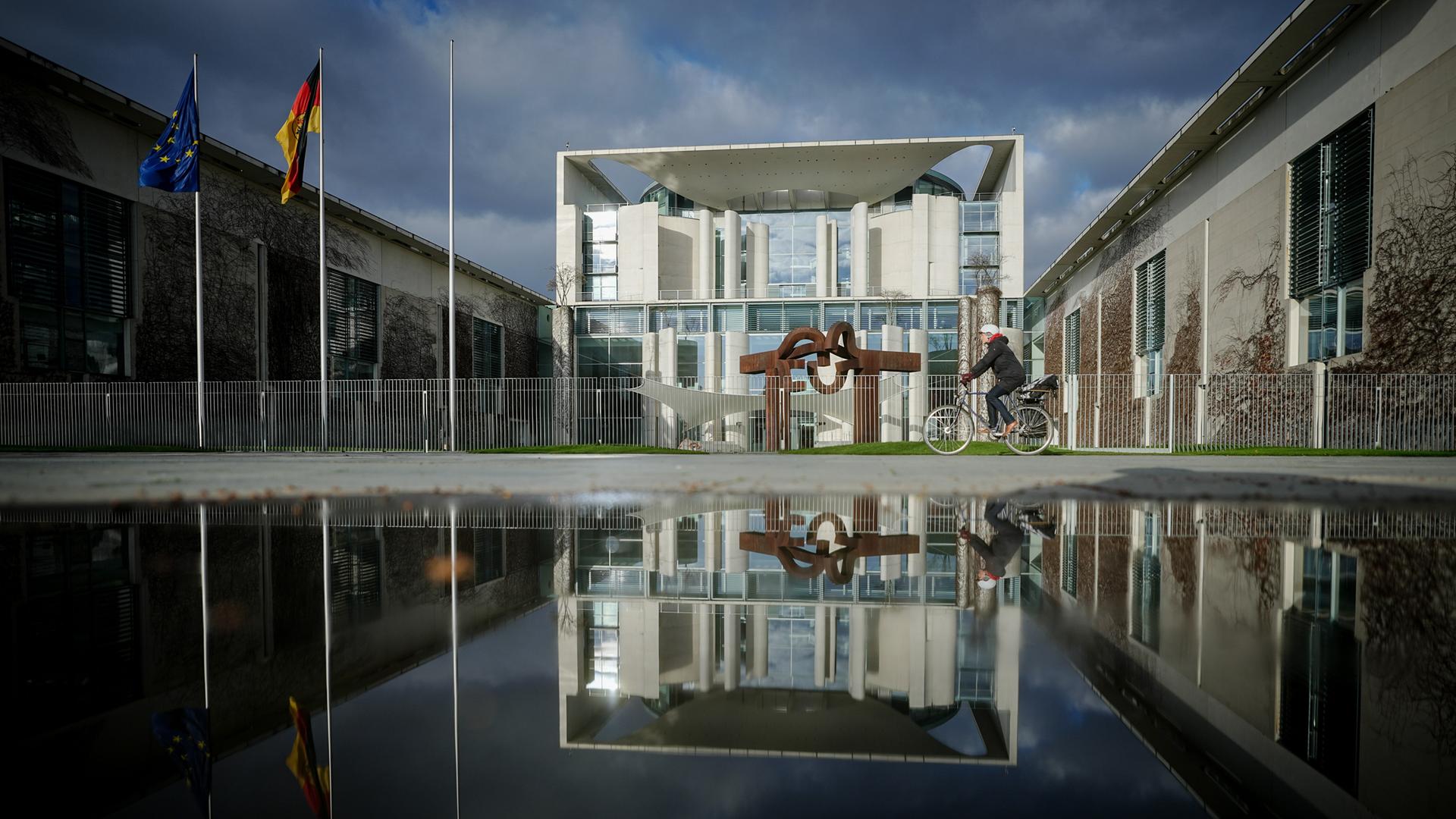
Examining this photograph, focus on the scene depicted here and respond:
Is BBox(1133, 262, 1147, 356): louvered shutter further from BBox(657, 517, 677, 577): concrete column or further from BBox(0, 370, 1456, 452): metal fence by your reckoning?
BBox(657, 517, 677, 577): concrete column

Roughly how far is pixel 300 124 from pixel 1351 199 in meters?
23.0

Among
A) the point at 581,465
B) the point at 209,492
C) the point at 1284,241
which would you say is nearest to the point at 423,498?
the point at 209,492

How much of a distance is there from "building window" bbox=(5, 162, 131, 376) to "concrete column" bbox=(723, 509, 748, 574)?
21131mm

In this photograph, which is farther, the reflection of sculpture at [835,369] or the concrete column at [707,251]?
the concrete column at [707,251]

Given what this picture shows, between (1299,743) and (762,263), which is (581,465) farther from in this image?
(762,263)

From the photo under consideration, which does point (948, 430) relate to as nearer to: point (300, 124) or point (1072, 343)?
point (300, 124)

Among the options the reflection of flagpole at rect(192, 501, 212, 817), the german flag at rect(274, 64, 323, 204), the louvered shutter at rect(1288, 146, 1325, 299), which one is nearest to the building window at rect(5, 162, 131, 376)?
the german flag at rect(274, 64, 323, 204)

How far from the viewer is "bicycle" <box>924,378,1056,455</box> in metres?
10.9

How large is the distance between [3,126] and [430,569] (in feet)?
72.2

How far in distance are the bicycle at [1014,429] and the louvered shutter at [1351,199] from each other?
799cm

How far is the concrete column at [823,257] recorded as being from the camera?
131ft

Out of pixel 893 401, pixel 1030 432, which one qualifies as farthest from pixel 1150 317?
pixel 1030 432

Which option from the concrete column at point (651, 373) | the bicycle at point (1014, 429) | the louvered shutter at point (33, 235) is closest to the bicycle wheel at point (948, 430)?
the bicycle at point (1014, 429)

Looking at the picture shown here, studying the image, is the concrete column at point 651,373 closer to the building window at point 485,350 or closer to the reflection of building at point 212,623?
the building window at point 485,350
